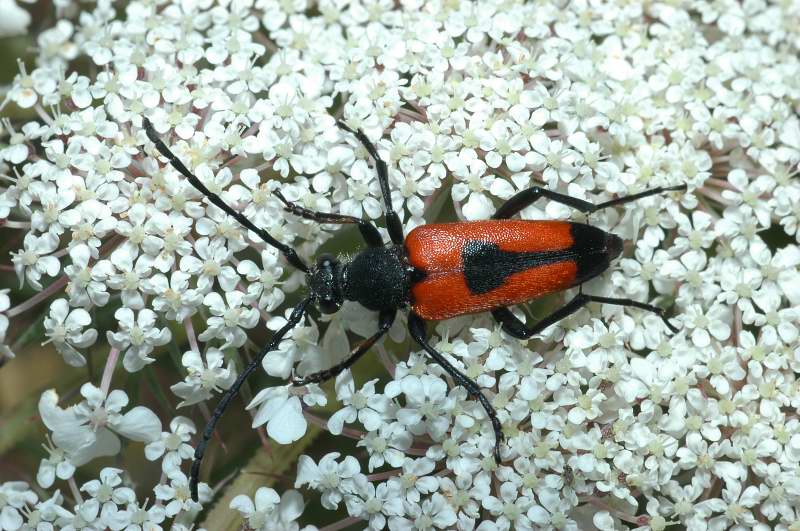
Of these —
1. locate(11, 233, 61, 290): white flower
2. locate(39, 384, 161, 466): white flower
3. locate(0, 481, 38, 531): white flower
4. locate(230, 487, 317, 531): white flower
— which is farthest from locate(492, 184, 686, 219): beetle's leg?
locate(0, 481, 38, 531): white flower

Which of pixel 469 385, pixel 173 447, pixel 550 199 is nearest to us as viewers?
pixel 469 385

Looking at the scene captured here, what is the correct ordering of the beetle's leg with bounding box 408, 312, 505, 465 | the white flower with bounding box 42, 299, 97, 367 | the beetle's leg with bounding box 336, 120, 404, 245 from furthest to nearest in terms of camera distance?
the beetle's leg with bounding box 336, 120, 404, 245 < the white flower with bounding box 42, 299, 97, 367 < the beetle's leg with bounding box 408, 312, 505, 465

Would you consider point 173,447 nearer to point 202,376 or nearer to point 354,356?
point 202,376

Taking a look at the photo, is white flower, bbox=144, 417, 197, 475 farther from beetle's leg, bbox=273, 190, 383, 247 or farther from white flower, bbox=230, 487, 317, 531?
beetle's leg, bbox=273, 190, 383, 247

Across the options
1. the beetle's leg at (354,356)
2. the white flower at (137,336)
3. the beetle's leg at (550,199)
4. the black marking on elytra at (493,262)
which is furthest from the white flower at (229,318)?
the beetle's leg at (550,199)

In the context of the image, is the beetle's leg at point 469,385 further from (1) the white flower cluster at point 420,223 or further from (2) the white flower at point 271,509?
(2) the white flower at point 271,509

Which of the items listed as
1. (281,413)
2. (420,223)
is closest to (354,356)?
(281,413)
